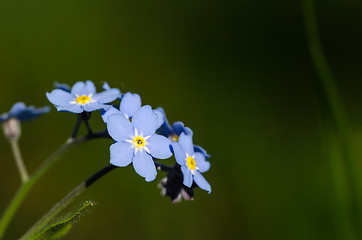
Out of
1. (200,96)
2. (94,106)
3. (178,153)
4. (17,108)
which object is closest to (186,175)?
(178,153)

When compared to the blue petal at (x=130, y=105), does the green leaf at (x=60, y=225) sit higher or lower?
lower

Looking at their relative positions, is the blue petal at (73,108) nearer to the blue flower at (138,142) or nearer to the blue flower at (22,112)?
the blue flower at (138,142)

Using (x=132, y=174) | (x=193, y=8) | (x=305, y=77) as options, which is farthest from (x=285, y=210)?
(x=193, y=8)

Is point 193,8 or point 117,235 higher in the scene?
point 193,8

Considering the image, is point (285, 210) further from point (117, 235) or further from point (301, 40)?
point (301, 40)

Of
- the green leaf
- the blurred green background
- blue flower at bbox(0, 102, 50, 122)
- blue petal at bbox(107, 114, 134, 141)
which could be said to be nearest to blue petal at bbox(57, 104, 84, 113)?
blue petal at bbox(107, 114, 134, 141)

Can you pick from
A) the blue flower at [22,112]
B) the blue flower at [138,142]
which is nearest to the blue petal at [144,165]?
the blue flower at [138,142]

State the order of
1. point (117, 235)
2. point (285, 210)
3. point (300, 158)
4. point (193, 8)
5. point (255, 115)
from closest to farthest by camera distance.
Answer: point (285, 210) < point (117, 235) < point (300, 158) < point (255, 115) < point (193, 8)
